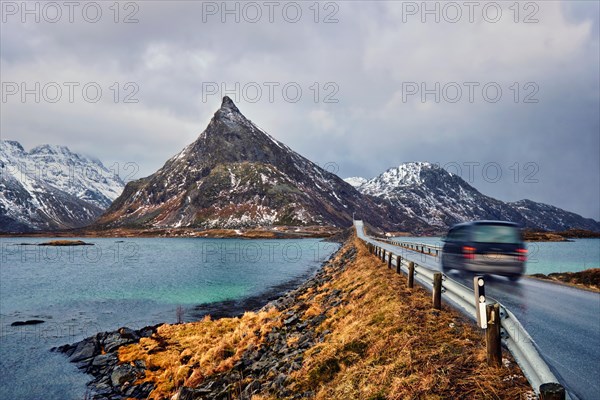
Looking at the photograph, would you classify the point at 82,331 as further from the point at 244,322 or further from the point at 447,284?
the point at 447,284

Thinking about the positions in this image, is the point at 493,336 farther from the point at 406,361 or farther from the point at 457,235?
the point at 457,235

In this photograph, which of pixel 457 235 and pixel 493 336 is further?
pixel 457 235

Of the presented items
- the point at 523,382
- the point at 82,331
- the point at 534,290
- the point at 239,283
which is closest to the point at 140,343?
the point at 82,331

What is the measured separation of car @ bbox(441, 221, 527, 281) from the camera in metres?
15.3

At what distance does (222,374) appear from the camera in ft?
39.2

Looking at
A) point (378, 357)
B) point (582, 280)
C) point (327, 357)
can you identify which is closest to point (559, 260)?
point (582, 280)

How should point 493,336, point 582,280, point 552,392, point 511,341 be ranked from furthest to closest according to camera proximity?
point 582,280 → point 493,336 → point 511,341 → point 552,392

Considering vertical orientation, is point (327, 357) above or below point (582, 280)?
above

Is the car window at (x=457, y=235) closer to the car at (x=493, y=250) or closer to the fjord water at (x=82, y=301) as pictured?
the car at (x=493, y=250)

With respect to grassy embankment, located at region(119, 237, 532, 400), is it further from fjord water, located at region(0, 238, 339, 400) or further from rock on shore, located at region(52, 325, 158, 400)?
fjord water, located at region(0, 238, 339, 400)

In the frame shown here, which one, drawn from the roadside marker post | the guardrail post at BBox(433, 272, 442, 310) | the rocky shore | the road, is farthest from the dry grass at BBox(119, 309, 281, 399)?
the road

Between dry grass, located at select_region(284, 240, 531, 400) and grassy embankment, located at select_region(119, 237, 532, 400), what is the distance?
0.05 feet

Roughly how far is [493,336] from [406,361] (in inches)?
64.8

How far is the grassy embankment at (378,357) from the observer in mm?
5797
